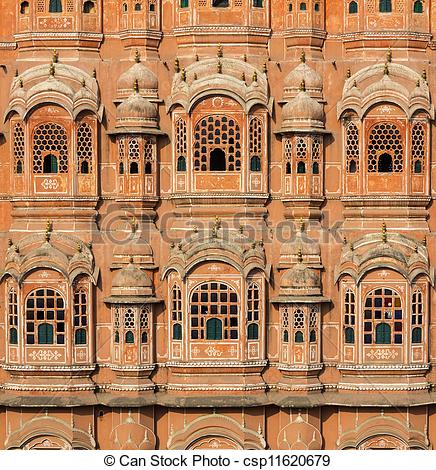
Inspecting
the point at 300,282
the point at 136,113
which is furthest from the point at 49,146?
the point at 300,282

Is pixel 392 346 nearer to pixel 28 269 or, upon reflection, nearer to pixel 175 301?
pixel 175 301

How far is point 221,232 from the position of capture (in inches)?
1652

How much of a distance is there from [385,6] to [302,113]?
155 inches

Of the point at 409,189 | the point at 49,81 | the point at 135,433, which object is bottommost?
the point at 135,433

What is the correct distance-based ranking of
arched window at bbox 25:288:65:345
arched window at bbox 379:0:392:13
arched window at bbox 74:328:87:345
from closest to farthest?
arched window at bbox 25:288:65:345 → arched window at bbox 74:328:87:345 → arched window at bbox 379:0:392:13

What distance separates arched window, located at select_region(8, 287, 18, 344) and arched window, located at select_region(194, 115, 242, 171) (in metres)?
6.20

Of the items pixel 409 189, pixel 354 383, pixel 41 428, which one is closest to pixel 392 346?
pixel 354 383

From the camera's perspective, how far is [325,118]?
42.4m

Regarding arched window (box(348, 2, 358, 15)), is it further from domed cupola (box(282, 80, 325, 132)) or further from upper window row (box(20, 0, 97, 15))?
upper window row (box(20, 0, 97, 15))

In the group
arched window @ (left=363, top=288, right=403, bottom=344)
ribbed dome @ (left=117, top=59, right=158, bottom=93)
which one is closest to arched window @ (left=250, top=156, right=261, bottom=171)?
ribbed dome @ (left=117, top=59, right=158, bottom=93)

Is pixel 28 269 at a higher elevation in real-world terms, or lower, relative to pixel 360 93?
lower

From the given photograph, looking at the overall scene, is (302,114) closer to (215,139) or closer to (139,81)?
(215,139)

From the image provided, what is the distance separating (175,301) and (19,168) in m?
5.79

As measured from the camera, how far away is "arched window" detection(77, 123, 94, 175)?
1657 inches
